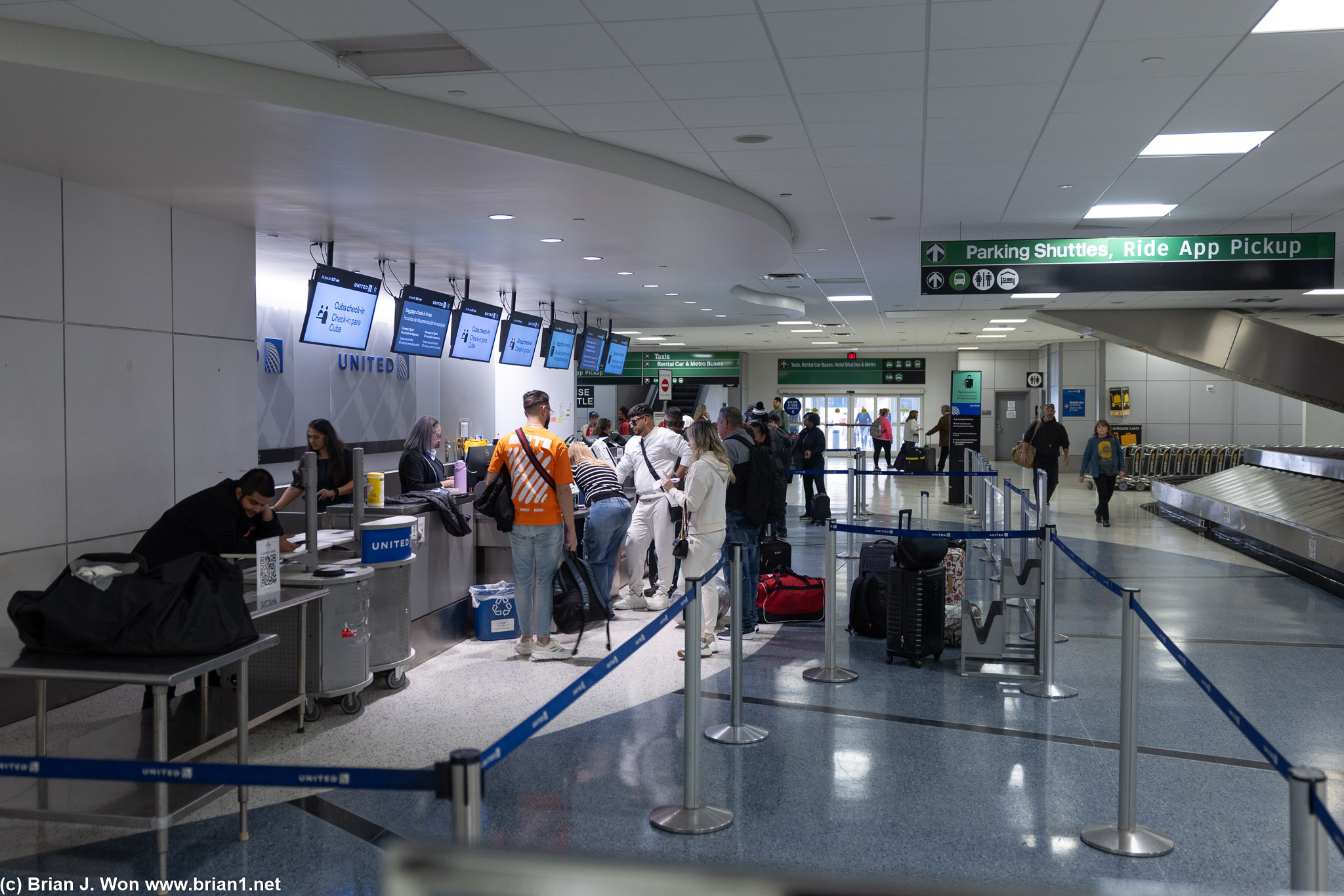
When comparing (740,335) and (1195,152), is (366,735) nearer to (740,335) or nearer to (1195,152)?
(1195,152)

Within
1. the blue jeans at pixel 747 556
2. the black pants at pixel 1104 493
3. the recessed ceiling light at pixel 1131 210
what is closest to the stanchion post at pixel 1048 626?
the blue jeans at pixel 747 556

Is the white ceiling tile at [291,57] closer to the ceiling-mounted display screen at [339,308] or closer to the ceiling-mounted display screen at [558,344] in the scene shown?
the ceiling-mounted display screen at [339,308]

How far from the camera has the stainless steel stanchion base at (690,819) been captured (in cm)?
390

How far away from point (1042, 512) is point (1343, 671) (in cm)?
222

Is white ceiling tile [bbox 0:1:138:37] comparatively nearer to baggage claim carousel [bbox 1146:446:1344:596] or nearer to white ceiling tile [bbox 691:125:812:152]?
white ceiling tile [bbox 691:125:812:152]

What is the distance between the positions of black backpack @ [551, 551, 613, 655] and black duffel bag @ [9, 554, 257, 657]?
3.33 m

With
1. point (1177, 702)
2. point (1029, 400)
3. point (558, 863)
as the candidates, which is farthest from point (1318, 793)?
point (1029, 400)

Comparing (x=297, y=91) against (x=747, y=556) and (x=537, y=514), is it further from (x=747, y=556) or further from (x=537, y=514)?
(x=747, y=556)

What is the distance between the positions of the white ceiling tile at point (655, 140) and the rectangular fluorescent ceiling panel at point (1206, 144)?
296 centimetres

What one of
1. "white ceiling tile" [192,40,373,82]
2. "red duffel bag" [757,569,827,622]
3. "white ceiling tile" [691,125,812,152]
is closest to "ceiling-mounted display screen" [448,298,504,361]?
"red duffel bag" [757,569,827,622]

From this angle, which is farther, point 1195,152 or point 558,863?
point 1195,152

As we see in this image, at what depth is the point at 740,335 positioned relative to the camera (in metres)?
23.0

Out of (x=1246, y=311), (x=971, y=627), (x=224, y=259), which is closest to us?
(x=971, y=627)

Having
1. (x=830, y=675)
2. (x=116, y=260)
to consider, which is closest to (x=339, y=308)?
(x=116, y=260)
